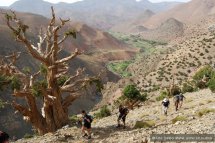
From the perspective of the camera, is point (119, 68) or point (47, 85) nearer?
point (47, 85)

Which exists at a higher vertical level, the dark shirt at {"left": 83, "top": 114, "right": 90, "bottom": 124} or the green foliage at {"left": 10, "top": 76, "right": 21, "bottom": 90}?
the green foliage at {"left": 10, "top": 76, "right": 21, "bottom": 90}

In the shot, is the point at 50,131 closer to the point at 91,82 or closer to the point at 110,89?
the point at 91,82

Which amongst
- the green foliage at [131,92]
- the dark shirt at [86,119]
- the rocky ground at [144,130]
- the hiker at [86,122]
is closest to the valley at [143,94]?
the rocky ground at [144,130]

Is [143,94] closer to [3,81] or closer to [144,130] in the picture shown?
[3,81]

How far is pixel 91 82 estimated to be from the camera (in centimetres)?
3044

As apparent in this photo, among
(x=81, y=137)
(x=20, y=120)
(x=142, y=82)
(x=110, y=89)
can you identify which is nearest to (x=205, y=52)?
(x=142, y=82)

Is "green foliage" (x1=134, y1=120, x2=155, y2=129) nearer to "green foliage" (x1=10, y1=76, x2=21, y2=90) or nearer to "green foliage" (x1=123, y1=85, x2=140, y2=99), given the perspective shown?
"green foliage" (x1=10, y1=76, x2=21, y2=90)

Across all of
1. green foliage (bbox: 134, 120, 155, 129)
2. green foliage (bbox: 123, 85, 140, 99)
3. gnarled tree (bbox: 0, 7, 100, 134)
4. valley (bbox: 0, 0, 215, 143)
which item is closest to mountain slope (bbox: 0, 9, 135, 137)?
valley (bbox: 0, 0, 215, 143)

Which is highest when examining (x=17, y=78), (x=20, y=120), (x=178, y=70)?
(x=17, y=78)

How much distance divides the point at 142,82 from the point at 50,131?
52327 millimetres

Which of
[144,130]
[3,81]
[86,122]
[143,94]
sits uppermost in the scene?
[3,81]

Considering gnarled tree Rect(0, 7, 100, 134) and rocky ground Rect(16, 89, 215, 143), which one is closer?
rocky ground Rect(16, 89, 215, 143)

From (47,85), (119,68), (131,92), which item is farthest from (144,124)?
(119,68)

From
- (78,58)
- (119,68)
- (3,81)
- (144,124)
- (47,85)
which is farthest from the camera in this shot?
(119,68)
